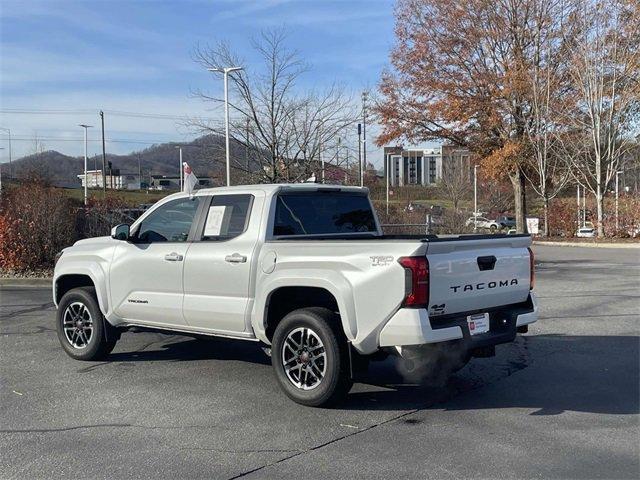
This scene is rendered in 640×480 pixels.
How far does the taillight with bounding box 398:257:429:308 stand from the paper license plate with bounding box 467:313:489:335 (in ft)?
2.04

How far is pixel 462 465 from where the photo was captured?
439cm

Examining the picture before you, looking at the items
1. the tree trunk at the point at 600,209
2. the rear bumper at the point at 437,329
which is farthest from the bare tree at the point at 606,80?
the rear bumper at the point at 437,329

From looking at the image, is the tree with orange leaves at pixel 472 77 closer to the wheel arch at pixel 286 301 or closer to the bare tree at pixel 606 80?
the bare tree at pixel 606 80

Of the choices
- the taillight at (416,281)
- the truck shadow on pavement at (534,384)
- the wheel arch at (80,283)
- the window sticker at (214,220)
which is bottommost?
the truck shadow on pavement at (534,384)

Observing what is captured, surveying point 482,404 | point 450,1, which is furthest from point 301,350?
point 450,1

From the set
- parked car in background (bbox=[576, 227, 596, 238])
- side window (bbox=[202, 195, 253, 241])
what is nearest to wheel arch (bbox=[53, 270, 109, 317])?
side window (bbox=[202, 195, 253, 241])

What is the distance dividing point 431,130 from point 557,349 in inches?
933

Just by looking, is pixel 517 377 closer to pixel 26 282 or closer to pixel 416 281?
pixel 416 281

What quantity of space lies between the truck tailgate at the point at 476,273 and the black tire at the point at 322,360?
87cm

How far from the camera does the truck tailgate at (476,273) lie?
517 centimetres

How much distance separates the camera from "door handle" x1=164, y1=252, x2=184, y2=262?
21.5 feet

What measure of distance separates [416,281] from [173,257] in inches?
107

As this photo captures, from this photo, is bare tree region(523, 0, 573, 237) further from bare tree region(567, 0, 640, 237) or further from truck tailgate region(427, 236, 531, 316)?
truck tailgate region(427, 236, 531, 316)

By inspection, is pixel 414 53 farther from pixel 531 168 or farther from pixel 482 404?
pixel 482 404
